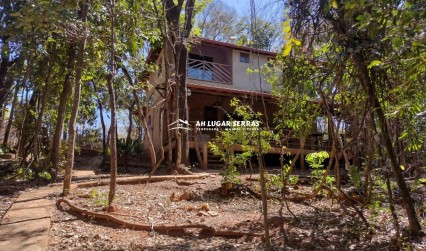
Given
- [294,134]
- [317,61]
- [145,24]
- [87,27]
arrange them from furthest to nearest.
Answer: [145,24] → [87,27] → [294,134] → [317,61]

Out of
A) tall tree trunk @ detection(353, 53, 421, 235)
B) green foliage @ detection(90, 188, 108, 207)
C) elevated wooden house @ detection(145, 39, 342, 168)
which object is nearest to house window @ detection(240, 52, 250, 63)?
elevated wooden house @ detection(145, 39, 342, 168)

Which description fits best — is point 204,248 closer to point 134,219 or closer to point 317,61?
point 134,219

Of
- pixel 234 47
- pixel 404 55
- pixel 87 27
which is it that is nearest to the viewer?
pixel 404 55

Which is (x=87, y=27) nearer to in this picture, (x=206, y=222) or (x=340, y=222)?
(x=206, y=222)

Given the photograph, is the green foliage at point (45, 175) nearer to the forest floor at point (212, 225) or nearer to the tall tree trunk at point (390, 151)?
the forest floor at point (212, 225)

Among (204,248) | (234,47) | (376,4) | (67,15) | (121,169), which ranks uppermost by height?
(234,47)

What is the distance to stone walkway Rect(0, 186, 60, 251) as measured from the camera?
168 inches

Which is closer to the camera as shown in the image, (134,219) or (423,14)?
(423,14)

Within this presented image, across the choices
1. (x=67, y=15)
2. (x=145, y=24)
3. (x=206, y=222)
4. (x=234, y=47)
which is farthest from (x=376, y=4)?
(x=234, y=47)

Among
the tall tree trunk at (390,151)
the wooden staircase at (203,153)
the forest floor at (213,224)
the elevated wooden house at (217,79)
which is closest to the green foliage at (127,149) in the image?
the elevated wooden house at (217,79)

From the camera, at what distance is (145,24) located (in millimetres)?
7863

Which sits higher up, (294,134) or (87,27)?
(87,27)

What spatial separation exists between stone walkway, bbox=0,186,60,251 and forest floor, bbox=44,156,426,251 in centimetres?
16

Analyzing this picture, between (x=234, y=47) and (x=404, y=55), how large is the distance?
43.3 feet
